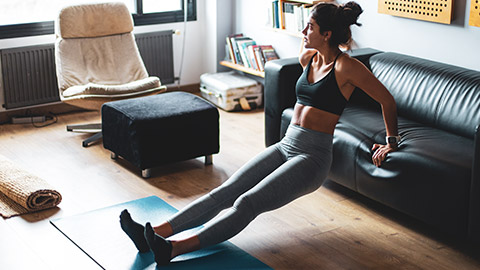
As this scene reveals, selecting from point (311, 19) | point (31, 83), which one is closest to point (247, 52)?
point (31, 83)

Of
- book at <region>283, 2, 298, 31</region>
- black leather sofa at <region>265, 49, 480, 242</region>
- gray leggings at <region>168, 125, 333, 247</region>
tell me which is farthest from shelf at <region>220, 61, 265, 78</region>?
gray leggings at <region>168, 125, 333, 247</region>

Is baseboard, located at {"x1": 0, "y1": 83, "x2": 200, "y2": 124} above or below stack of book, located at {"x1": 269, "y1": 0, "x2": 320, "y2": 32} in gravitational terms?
below

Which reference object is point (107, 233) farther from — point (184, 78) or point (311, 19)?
point (184, 78)

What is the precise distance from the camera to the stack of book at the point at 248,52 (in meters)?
5.39

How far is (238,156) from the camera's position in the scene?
4305 mm

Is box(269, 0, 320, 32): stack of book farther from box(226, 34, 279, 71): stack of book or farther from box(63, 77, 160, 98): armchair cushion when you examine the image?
box(63, 77, 160, 98): armchair cushion

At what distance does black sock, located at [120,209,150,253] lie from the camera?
283 centimetres

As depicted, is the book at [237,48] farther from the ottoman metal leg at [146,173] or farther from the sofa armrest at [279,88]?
the ottoman metal leg at [146,173]

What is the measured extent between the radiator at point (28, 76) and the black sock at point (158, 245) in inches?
108

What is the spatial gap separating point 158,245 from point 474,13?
7.20ft

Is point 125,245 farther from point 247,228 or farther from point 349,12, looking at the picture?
point 349,12

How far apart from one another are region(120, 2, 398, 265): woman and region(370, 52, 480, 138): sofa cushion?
0.54 metres

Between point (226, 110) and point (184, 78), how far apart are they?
727 millimetres

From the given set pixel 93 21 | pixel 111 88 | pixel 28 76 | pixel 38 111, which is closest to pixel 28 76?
pixel 28 76
